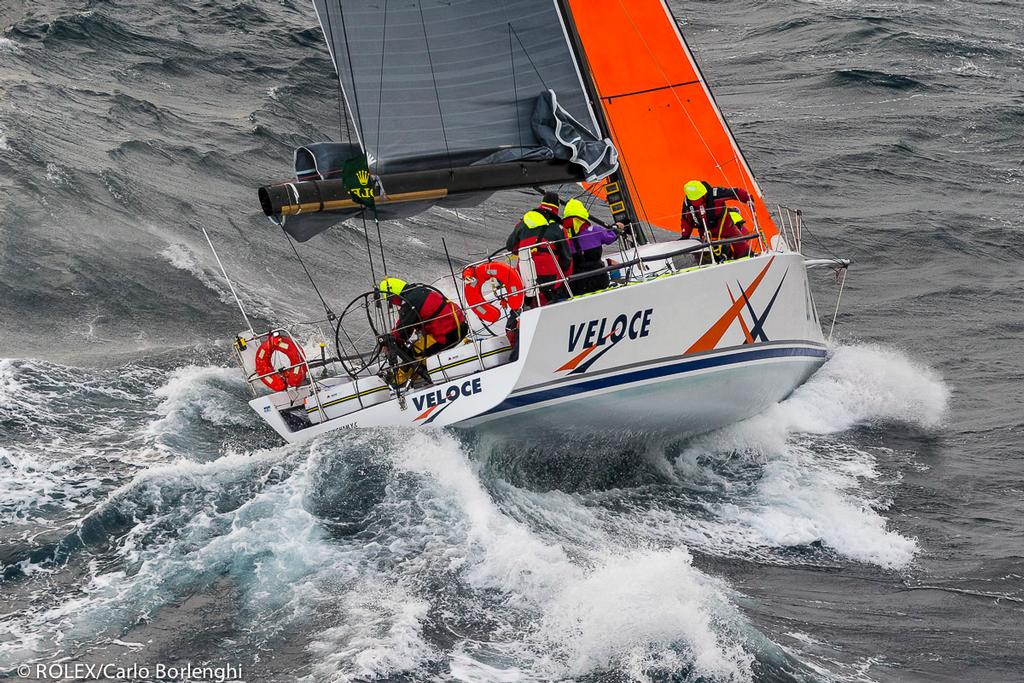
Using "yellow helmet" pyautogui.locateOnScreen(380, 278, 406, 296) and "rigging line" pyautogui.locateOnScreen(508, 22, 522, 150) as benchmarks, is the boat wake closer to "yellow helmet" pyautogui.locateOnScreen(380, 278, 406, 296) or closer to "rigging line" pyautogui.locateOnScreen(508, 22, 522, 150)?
"yellow helmet" pyautogui.locateOnScreen(380, 278, 406, 296)

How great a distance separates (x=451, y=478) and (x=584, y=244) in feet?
7.36

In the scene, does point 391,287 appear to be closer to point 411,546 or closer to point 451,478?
point 451,478

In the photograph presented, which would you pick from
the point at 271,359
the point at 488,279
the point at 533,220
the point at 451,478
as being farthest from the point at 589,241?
the point at 271,359

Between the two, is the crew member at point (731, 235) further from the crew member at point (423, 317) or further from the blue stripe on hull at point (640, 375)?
the crew member at point (423, 317)

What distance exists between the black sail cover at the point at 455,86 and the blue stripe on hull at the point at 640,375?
1565 millimetres

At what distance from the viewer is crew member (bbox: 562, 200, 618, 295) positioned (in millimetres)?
8438

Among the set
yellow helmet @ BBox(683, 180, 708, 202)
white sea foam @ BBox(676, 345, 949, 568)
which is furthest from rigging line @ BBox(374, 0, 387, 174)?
white sea foam @ BBox(676, 345, 949, 568)

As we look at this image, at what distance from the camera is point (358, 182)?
7.62 meters

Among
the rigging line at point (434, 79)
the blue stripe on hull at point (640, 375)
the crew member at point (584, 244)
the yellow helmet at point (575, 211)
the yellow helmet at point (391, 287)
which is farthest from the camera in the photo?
the yellow helmet at point (575, 211)

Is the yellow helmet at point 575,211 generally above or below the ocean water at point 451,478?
above

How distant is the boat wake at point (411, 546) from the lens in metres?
5.74

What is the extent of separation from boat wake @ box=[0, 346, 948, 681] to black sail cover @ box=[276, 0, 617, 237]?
1849 mm

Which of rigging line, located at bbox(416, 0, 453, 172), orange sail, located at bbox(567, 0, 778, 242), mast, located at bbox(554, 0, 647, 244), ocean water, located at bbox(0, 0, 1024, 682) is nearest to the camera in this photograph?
ocean water, located at bbox(0, 0, 1024, 682)

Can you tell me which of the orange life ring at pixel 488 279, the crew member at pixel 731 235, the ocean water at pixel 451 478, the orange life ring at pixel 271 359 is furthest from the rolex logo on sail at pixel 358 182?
the crew member at pixel 731 235
